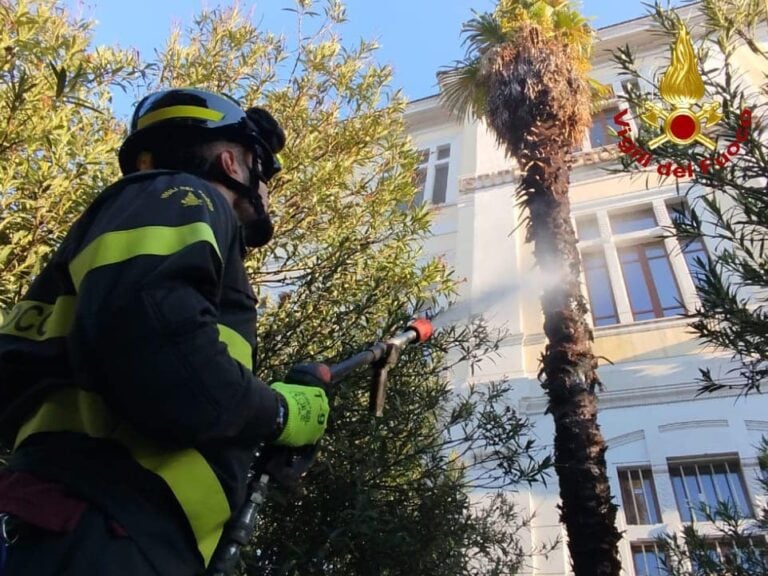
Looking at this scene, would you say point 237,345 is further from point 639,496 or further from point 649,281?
point 649,281

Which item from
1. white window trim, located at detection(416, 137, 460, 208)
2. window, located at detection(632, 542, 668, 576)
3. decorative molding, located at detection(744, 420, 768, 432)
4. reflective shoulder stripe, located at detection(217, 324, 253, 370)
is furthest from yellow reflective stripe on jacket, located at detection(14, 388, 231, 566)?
white window trim, located at detection(416, 137, 460, 208)

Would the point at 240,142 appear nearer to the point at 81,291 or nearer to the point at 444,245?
the point at 81,291

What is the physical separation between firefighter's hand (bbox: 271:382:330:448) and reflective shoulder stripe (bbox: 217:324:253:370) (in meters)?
0.12

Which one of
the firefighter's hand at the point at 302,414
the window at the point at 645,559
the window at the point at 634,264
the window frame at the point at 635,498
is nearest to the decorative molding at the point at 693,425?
the window frame at the point at 635,498

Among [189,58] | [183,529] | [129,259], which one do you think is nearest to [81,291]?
[129,259]

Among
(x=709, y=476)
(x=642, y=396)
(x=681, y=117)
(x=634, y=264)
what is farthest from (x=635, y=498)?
(x=681, y=117)

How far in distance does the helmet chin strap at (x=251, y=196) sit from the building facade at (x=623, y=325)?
3.73 m

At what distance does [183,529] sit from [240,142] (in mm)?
1337

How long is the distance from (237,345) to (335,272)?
3.84m

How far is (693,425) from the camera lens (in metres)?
10.0

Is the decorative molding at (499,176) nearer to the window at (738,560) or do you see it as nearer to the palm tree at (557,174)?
the palm tree at (557,174)

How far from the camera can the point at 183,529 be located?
1.50 m

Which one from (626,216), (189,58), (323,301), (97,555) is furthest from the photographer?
(626,216)

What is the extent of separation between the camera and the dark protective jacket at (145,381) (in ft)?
4.66
